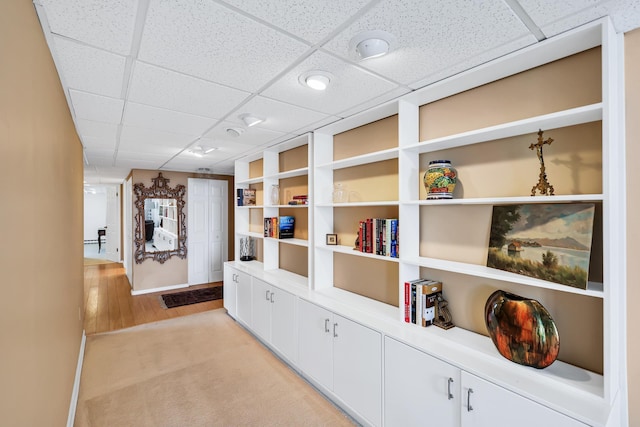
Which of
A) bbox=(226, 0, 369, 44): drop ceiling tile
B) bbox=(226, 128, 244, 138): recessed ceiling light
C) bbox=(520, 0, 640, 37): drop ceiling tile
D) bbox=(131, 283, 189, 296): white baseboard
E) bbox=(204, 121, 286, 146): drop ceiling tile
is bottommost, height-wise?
bbox=(131, 283, 189, 296): white baseboard

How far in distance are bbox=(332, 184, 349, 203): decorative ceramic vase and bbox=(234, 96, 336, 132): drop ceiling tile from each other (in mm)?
630

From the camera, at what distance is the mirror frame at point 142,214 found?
563 centimetres

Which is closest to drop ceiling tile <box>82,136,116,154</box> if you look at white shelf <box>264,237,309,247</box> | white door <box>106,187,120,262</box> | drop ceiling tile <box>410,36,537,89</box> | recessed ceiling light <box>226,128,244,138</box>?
recessed ceiling light <box>226,128,244,138</box>

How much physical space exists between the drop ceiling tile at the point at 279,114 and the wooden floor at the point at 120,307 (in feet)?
10.7

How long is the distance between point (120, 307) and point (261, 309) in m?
2.93

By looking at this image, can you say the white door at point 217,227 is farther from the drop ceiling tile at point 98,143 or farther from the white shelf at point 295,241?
the white shelf at point 295,241

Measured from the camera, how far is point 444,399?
5.42 ft

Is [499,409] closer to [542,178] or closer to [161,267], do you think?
[542,178]

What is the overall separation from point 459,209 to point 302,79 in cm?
130

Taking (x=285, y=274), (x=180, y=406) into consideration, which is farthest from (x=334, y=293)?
(x=180, y=406)

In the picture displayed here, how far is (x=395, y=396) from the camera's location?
1.90m

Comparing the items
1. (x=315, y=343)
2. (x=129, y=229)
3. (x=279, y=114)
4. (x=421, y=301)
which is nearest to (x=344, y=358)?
(x=315, y=343)

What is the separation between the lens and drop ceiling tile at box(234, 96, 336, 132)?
225 cm

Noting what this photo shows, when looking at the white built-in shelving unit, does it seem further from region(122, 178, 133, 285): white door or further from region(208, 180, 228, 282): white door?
region(122, 178, 133, 285): white door
